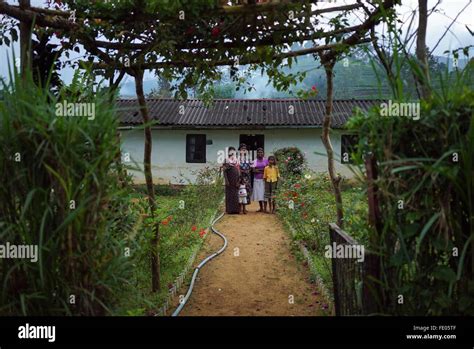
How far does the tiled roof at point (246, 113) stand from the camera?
16.0 metres

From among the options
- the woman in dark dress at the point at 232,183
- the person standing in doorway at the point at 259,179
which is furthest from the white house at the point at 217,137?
the woman in dark dress at the point at 232,183

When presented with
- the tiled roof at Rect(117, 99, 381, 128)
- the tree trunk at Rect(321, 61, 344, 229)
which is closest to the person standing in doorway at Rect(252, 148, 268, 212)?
the tiled roof at Rect(117, 99, 381, 128)

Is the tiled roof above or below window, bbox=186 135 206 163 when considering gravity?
above

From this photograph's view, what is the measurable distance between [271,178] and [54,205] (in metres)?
8.85

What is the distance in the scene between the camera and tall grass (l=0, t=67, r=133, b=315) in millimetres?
1855

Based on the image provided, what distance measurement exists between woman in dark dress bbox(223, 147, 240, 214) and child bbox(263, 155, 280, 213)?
0.74 metres

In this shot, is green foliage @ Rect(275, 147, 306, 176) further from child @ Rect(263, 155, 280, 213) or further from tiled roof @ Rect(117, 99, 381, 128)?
child @ Rect(263, 155, 280, 213)

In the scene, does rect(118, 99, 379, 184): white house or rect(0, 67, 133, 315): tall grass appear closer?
rect(0, 67, 133, 315): tall grass

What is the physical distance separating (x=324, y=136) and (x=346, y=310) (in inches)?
121

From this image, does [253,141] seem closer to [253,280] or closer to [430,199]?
[253,280]

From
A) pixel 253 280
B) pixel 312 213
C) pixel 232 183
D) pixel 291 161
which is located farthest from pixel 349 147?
pixel 291 161

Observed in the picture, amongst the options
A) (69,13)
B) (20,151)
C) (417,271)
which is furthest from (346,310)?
(69,13)

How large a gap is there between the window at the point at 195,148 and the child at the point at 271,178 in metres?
6.53

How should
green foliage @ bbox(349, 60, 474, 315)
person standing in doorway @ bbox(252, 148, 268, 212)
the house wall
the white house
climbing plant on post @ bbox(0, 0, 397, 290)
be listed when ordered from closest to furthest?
green foliage @ bbox(349, 60, 474, 315)
climbing plant on post @ bbox(0, 0, 397, 290)
person standing in doorway @ bbox(252, 148, 268, 212)
the white house
the house wall
